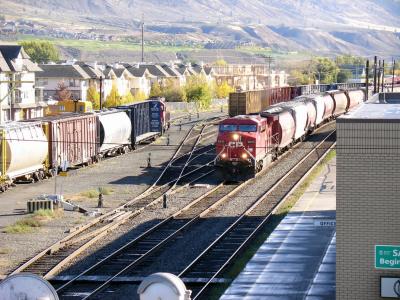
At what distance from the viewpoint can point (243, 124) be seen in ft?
149

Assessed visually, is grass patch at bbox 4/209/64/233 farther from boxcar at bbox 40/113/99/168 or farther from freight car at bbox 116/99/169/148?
freight car at bbox 116/99/169/148

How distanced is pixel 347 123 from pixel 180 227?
14.5 m

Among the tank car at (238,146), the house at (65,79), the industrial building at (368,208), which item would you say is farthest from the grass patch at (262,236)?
the house at (65,79)

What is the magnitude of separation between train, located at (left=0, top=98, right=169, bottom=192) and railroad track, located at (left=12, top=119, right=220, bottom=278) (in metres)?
3.94

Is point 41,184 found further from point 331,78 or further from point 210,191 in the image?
point 331,78

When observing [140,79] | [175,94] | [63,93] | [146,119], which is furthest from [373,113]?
[140,79]

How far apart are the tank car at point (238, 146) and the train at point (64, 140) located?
6994 mm

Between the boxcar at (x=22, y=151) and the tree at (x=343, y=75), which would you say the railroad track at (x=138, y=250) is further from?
the tree at (x=343, y=75)

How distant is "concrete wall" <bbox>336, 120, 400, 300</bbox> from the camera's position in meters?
19.7

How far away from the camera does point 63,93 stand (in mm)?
111938

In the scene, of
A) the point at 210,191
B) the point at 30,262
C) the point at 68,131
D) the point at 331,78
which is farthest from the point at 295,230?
the point at 331,78

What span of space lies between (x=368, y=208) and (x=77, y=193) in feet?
79.0

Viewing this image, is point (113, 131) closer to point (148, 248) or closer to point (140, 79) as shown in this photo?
point (148, 248)

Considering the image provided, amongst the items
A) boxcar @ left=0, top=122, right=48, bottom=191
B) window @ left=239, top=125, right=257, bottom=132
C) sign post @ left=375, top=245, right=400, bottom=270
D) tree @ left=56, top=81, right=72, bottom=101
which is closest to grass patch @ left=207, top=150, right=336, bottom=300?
window @ left=239, top=125, right=257, bottom=132
